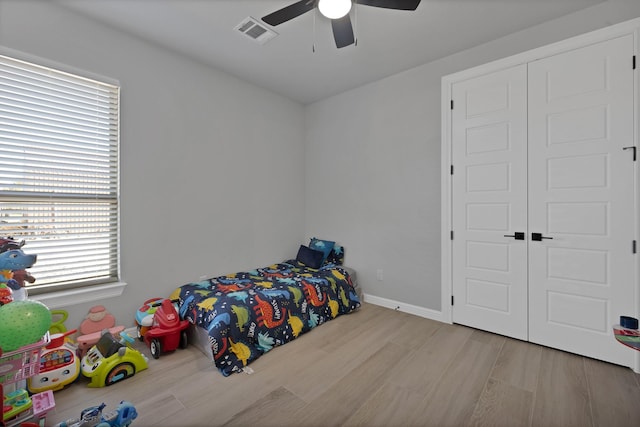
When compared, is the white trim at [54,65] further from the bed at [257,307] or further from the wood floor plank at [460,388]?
the wood floor plank at [460,388]

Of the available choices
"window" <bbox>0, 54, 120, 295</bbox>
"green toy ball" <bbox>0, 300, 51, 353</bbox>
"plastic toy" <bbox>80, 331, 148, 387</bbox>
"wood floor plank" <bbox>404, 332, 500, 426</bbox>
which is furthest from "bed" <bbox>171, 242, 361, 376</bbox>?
"wood floor plank" <bbox>404, 332, 500, 426</bbox>

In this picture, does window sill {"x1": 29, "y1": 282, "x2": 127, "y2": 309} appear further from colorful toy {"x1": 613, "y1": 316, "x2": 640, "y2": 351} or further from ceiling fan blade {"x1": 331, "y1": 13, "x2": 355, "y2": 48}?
colorful toy {"x1": 613, "y1": 316, "x2": 640, "y2": 351}

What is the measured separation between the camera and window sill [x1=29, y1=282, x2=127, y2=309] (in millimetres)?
2174

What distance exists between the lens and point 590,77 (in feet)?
7.48

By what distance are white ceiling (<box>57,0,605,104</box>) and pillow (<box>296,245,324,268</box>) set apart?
2265mm

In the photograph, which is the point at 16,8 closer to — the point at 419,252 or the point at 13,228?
the point at 13,228

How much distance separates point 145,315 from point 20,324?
1090mm

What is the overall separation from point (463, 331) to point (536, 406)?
1049mm

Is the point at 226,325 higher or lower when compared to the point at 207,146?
lower

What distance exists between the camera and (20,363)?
4.82 feet

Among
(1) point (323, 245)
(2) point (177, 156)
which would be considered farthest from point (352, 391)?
(2) point (177, 156)

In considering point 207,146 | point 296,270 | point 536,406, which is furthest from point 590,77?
point 207,146

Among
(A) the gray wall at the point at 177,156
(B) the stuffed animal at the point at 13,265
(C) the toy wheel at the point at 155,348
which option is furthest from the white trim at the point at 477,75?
(B) the stuffed animal at the point at 13,265

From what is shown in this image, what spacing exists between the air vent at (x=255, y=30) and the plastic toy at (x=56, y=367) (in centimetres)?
280
